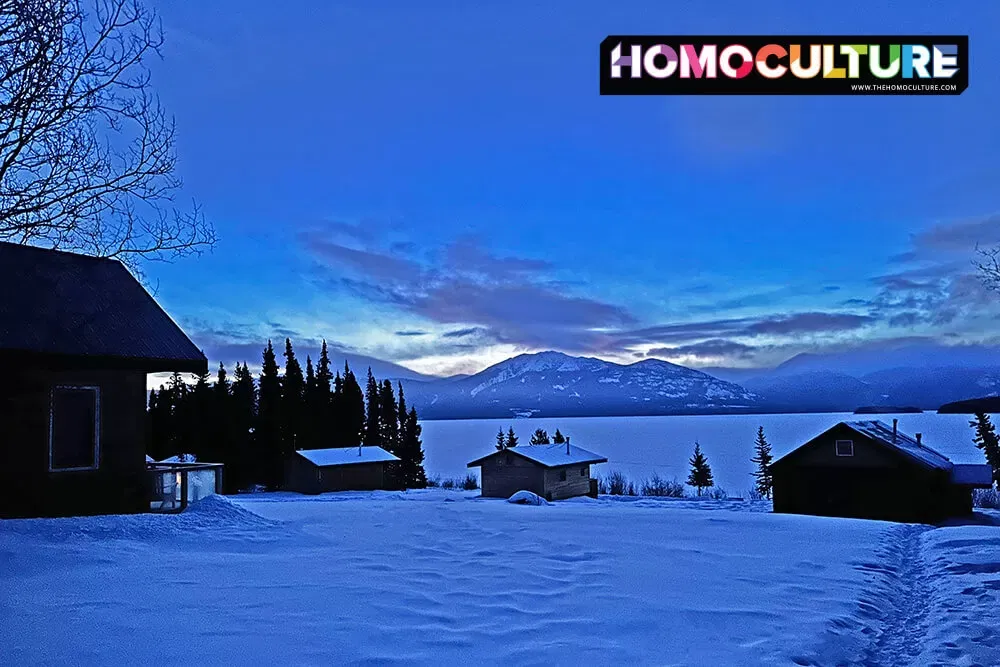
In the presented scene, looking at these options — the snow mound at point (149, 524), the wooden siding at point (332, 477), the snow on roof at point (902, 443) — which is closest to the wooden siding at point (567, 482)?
the wooden siding at point (332, 477)

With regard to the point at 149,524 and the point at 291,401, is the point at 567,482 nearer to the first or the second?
the point at 291,401

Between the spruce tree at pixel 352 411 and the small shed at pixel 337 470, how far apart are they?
1404cm

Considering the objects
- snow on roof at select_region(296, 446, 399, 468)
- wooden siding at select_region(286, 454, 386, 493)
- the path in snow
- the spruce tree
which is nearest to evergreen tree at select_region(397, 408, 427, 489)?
the spruce tree

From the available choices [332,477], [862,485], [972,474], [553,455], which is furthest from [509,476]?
[972,474]

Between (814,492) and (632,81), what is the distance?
2949 centimetres

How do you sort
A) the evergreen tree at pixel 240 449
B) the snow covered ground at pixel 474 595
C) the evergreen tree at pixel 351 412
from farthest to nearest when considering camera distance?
the evergreen tree at pixel 351 412 < the evergreen tree at pixel 240 449 < the snow covered ground at pixel 474 595

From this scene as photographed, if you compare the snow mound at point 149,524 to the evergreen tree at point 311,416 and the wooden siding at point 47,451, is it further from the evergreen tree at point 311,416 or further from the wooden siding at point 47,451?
the evergreen tree at point 311,416

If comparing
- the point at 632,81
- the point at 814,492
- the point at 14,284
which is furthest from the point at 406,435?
the point at 632,81

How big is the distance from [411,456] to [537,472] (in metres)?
29.2

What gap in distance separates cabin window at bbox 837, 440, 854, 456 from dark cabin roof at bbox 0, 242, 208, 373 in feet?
95.1

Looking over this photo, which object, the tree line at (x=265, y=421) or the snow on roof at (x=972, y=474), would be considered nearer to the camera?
the snow on roof at (x=972, y=474)

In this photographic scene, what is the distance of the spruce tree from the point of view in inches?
2579

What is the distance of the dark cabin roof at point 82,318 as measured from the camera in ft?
39.3

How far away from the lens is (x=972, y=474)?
3186 cm
